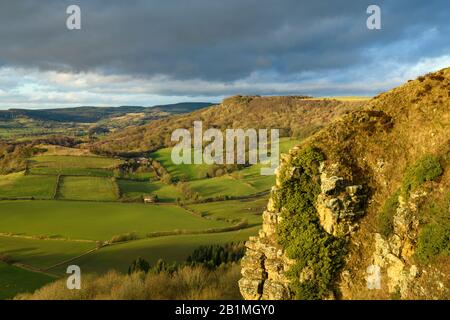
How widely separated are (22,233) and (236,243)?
50.8 meters

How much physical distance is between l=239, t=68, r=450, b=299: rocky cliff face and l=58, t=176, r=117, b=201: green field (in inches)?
4313

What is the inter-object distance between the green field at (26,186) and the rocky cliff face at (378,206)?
115 metres

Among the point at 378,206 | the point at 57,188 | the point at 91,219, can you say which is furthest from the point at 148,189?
the point at 378,206

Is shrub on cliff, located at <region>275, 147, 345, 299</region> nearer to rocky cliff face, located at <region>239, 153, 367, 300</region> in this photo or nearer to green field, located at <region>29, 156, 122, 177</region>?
rocky cliff face, located at <region>239, 153, 367, 300</region>

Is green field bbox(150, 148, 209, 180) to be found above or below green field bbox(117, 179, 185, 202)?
above

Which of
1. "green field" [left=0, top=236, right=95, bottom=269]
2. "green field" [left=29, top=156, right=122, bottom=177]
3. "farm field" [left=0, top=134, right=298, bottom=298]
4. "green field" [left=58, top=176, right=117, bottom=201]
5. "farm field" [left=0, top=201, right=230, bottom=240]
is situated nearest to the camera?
"green field" [left=0, top=236, right=95, bottom=269]

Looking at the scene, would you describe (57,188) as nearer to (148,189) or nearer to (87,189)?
(87,189)

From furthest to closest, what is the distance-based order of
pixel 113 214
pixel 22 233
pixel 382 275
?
pixel 113 214
pixel 22 233
pixel 382 275

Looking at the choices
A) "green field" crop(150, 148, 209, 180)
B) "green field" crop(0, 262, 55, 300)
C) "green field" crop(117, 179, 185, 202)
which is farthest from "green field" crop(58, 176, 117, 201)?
"green field" crop(0, 262, 55, 300)

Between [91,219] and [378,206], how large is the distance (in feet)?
304

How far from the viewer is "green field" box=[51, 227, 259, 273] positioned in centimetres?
7250
